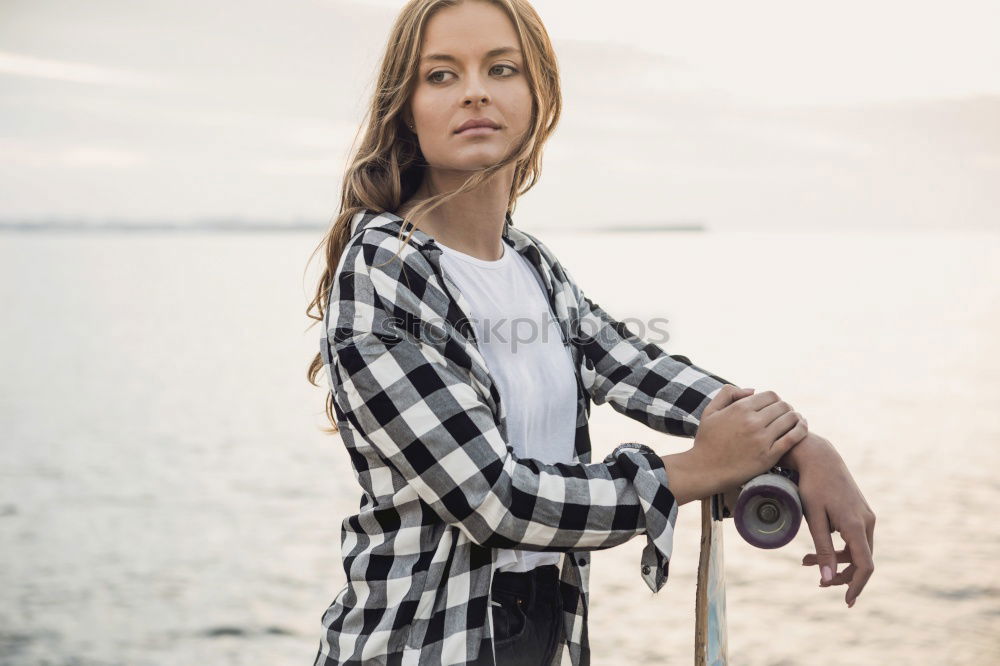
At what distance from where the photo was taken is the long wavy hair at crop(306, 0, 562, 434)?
1.54 m

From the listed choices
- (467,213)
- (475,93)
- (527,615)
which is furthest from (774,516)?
(475,93)

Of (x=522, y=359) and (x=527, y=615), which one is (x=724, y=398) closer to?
→ (x=522, y=359)

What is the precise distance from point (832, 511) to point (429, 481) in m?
0.60

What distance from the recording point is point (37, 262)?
53750mm

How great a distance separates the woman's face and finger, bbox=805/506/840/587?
0.74 metres

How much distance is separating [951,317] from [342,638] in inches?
973

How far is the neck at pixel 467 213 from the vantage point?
1.57 m

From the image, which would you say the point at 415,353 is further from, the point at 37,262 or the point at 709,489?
the point at 37,262

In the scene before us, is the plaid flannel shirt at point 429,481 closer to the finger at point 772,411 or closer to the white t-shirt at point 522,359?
the white t-shirt at point 522,359

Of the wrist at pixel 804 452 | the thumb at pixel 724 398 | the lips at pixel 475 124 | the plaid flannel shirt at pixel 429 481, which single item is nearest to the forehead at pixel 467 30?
the lips at pixel 475 124

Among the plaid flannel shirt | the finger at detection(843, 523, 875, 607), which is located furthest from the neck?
the finger at detection(843, 523, 875, 607)

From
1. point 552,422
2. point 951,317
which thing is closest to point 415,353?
point 552,422

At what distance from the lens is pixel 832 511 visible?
1398 mm

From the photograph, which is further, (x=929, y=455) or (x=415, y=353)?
(x=929, y=455)
